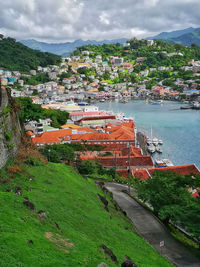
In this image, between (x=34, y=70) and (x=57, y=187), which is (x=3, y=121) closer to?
(x=57, y=187)

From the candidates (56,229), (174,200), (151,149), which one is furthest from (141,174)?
(56,229)

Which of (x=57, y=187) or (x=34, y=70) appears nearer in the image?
(x=57, y=187)

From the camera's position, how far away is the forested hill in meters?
114

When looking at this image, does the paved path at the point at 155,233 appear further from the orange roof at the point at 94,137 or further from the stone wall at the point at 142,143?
the stone wall at the point at 142,143

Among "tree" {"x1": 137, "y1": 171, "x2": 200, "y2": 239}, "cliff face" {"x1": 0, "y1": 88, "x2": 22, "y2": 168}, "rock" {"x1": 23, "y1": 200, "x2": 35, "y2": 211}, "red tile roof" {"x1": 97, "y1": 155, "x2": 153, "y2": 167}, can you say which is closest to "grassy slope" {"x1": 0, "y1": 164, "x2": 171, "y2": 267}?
"rock" {"x1": 23, "y1": 200, "x2": 35, "y2": 211}

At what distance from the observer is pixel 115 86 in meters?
129

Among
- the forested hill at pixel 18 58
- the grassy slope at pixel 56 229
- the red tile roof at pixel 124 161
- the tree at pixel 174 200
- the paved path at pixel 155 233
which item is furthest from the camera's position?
the forested hill at pixel 18 58

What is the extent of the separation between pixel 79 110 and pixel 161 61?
97908 mm

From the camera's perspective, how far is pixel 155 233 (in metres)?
12.1

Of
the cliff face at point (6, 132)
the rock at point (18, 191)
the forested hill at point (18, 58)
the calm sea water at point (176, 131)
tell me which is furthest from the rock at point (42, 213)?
the forested hill at point (18, 58)

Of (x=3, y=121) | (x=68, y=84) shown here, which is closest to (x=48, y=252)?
(x=3, y=121)

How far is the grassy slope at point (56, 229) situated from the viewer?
5.07m

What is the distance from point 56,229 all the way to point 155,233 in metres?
6.87

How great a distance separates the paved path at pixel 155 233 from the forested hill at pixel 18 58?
10539cm
